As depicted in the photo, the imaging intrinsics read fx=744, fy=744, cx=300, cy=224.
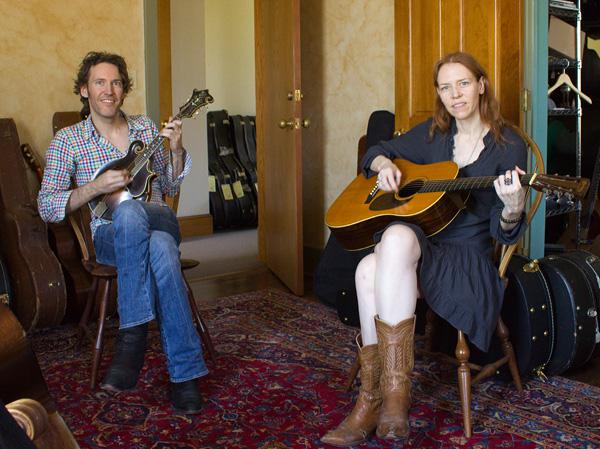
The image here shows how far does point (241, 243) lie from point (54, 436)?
15.4 ft

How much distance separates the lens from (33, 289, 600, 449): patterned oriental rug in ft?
6.95

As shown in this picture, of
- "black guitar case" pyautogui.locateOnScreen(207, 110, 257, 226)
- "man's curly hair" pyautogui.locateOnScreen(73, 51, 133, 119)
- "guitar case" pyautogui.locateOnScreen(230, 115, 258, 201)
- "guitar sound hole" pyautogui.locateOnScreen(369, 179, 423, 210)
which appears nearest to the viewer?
"guitar sound hole" pyautogui.locateOnScreen(369, 179, 423, 210)

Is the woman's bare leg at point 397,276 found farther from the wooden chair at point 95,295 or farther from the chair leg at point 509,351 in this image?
the wooden chair at point 95,295

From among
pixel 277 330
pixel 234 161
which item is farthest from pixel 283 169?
pixel 234 161

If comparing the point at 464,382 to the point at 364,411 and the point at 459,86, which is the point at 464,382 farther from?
the point at 459,86

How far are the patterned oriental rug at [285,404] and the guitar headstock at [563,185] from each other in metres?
0.70

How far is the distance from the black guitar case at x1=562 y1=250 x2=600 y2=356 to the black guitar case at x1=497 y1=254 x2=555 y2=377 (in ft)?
0.70

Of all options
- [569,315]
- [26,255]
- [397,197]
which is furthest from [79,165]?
[569,315]

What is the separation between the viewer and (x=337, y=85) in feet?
14.4

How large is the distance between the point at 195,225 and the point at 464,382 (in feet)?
14.2

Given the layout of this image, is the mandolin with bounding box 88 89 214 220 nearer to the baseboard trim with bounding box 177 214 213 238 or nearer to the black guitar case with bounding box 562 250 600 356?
the black guitar case with bounding box 562 250 600 356

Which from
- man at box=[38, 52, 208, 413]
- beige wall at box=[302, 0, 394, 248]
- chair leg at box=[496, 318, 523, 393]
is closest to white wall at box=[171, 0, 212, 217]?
beige wall at box=[302, 0, 394, 248]

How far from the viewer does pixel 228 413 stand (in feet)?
7.64

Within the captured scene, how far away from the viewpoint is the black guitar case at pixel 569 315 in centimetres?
250
